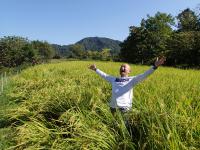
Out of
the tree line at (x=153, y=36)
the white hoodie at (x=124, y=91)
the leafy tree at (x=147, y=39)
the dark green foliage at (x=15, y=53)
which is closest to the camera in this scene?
the white hoodie at (x=124, y=91)

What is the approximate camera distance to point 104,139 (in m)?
4.98

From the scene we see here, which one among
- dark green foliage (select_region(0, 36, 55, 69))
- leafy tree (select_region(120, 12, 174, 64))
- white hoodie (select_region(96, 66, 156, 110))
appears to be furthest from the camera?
dark green foliage (select_region(0, 36, 55, 69))

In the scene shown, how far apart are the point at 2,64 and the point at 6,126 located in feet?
184

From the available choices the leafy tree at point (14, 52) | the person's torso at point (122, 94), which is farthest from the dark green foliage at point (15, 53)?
the person's torso at point (122, 94)

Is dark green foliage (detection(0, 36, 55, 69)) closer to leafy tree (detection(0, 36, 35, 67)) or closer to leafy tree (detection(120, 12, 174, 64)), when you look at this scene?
leafy tree (detection(0, 36, 35, 67))

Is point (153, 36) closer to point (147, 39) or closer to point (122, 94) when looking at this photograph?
point (147, 39)

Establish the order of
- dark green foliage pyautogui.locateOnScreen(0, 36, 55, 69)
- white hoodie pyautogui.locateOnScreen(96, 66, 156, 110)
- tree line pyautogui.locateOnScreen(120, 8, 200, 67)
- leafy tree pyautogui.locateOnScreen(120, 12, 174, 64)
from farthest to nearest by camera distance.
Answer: dark green foliage pyautogui.locateOnScreen(0, 36, 55, 69) < leafy tree pyautogui.locateOnScreen(120, 12, 174, 64) < tree line pyautogui.locateOnScreen(120, 8, 200, 67) < white hoodie pyautogui.locateOnScreen(96, 66, 156, 110)

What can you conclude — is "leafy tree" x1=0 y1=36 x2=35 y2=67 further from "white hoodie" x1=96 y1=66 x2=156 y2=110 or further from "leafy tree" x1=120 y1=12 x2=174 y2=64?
"white hoodie" x1=96 y1=66 x2=156 y2=110

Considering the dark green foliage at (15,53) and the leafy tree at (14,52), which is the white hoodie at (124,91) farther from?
the leafy tree at (14,52)

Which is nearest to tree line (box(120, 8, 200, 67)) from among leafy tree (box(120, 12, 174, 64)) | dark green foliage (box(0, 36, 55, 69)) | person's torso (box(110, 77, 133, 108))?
leafy tree (box(120, 12, 174, 64))

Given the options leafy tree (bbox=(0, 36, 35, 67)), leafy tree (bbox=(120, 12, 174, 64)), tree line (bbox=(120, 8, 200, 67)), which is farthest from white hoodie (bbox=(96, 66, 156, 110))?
leafy tree (bbox=(0, 36, 35, 67))

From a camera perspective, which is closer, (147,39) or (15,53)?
(147,39)

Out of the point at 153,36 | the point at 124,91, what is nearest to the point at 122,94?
the point at 124,91

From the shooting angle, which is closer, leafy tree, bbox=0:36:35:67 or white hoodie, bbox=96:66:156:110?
white hoodie, bbox=96:66:156:110
